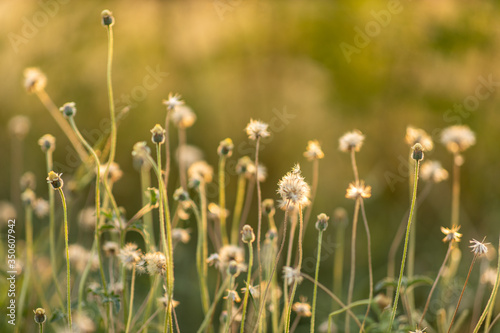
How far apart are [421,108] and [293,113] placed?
0.69 meters

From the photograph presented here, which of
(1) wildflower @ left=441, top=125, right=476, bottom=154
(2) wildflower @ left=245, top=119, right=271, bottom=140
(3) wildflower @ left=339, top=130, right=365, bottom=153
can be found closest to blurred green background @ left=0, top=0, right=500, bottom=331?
(1) wildflower @ left=441, top=125, right=476, bottom=154

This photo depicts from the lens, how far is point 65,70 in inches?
109

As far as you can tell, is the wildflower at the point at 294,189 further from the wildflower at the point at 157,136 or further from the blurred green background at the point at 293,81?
the blurred green background at the point at 293,81

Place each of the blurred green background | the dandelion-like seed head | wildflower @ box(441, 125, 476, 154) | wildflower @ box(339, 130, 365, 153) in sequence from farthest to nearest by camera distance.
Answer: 1. the blurred green background
2. wildflower @ box(441, 125, 476, 154)
3. wildflower @ box(339, 130, 365, 153)
4. the dandelion-like seed head

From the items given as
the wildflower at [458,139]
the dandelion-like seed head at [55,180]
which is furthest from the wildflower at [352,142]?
the dandelion-like seed head at [55,180]

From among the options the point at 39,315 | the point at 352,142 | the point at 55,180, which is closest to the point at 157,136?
the point at 55,180

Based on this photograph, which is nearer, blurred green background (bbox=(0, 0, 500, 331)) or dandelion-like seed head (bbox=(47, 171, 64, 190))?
dandelion-like seed head (bbox=(47, 171, 64, 190))

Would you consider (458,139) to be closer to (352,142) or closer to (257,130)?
(352,142)

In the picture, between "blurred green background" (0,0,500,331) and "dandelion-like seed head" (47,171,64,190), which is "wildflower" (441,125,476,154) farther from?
"dandelion-like seed head" (47,171,64,190)

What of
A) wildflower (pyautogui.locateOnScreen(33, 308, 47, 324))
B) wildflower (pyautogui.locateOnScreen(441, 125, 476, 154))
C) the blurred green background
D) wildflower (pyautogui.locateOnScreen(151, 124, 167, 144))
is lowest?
wildflower (pyautogui.locateOnScreen(33, 308, 47, 324))

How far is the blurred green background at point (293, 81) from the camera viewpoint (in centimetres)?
239

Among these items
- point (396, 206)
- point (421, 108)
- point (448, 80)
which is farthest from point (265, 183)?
point (448, 80)

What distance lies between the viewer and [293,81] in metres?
2.88

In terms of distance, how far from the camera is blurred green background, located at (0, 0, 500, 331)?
2393 mm
